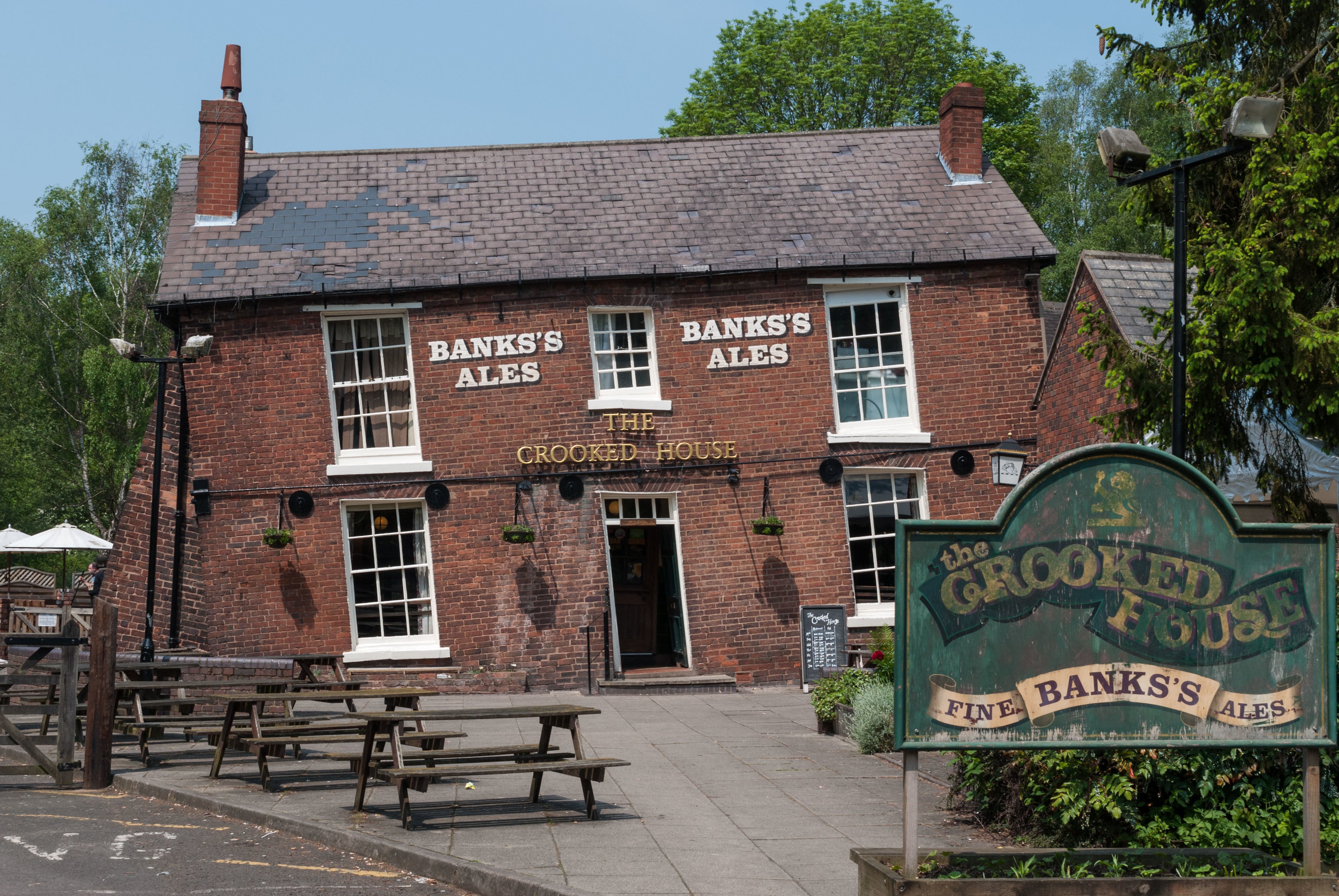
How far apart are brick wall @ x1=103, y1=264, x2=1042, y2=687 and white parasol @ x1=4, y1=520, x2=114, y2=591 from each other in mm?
9376

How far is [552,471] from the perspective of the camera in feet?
57.8

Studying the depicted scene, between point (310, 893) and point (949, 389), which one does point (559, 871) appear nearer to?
point (310, 893)

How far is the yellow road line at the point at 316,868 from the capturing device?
713 centimetres

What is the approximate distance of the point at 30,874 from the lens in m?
7.04

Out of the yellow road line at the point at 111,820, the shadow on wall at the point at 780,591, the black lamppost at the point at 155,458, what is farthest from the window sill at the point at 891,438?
the yellow road line at the point at 111,820

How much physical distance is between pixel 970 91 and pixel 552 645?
1074cm

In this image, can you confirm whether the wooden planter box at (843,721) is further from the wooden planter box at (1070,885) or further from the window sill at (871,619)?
the wooden planter box at (1070,885)

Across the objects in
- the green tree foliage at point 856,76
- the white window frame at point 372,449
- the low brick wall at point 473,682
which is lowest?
the low brick wall at point 473,682

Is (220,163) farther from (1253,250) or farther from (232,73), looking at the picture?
(1253,250)

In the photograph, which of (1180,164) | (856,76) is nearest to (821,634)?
(1180,164)

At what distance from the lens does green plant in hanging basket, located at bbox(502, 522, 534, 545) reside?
17062mm

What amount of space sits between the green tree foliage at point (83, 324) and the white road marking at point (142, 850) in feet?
97.5

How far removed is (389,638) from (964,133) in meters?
11.7

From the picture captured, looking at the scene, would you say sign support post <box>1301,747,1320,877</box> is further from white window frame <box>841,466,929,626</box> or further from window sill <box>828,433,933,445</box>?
window sill <box>828,433,933,445</box>
